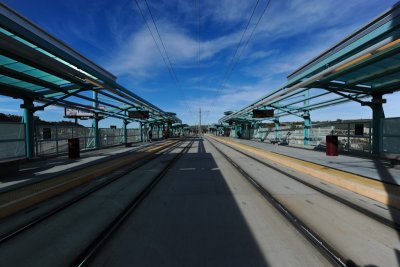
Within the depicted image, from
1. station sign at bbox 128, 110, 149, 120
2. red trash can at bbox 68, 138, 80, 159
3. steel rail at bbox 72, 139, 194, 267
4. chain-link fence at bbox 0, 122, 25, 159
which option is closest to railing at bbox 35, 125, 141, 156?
chain-link fence at bbox 0, 122, 25, 159

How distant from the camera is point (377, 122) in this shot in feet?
44.8

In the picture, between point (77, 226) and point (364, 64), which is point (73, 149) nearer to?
point (77, 226)

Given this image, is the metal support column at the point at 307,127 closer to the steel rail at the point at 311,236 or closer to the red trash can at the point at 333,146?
the red trash can at the point at 333,146

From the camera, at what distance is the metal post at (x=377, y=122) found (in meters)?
13.5

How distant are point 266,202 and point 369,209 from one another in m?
2.07

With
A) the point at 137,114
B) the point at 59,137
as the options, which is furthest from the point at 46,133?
the point at 137,114

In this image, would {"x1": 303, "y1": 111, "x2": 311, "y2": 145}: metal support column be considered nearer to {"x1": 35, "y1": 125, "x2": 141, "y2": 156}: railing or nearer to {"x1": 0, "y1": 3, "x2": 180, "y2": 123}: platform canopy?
{"x1": 0, "y1": 3, "x2": 180, "y2": 123}: platform canopy

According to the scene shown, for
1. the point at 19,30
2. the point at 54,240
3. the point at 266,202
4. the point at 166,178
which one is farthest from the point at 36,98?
the point at 266,202

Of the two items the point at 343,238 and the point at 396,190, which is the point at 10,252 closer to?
the point at 343,238

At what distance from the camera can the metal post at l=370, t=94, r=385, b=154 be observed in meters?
13.5

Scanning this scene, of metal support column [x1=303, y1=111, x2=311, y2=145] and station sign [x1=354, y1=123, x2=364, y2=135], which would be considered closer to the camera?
station sign [x1=354, y1=123, x2=364, y2=135]

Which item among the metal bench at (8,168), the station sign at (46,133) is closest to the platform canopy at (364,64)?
the metal bench at (8,168)

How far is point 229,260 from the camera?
3.22 m

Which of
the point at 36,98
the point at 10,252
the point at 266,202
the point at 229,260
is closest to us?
the point at 229,260
